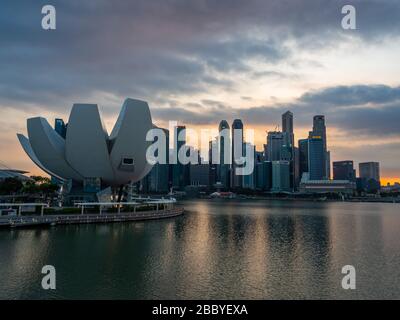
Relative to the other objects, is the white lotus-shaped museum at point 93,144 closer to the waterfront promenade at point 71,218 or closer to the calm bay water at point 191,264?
the waterfront promenade at point 71,218

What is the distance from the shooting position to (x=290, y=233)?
3409 cm

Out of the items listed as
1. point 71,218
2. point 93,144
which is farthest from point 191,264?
point 93,144

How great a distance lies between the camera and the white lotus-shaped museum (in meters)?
41.4

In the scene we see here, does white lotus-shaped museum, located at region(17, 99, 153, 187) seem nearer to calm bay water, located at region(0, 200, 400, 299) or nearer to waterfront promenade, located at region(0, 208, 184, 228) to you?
waterfront promenade, located at region(0, 208, 184, 228)

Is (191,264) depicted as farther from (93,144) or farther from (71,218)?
(93,144)

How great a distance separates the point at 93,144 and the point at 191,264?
28078mm

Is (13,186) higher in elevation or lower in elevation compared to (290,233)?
higher

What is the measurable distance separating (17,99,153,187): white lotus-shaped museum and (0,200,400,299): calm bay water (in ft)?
46.4

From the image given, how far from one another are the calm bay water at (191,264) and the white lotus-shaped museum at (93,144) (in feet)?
46.4

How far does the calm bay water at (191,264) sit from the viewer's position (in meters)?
14.5

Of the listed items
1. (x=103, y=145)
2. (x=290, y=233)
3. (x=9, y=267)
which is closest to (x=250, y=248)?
(x=290, y=233)

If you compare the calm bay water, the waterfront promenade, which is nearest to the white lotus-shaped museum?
the waterfront promenade
